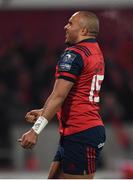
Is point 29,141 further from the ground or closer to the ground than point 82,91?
closer to the ground

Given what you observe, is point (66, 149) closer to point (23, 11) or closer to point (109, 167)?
point (109, 167)

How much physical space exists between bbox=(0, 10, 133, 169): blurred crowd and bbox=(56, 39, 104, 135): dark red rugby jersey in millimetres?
5822

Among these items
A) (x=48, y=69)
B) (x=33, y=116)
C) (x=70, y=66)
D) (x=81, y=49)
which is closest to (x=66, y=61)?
(x=70, y=66)

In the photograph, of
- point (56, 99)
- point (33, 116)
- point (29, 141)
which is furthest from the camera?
point (33, 116)

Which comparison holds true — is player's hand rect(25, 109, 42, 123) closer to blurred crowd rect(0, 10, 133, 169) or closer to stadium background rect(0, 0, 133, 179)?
stadium background rect(0, 0, 133, 179)

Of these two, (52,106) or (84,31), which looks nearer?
(52,106)

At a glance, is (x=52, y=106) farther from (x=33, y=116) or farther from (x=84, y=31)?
(x=84, y=31)

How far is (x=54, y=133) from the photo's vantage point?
1115 centimetres

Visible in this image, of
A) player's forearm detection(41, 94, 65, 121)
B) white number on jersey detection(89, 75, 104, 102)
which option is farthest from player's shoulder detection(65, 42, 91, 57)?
player's forearm detection(41, 94, 65, 121)

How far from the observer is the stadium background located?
11.0 m

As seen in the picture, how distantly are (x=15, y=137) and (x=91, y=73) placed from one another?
6001 mm

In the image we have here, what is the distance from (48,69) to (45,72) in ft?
0.25

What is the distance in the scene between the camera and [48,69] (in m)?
11.4

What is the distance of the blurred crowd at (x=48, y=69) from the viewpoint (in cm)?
1115
